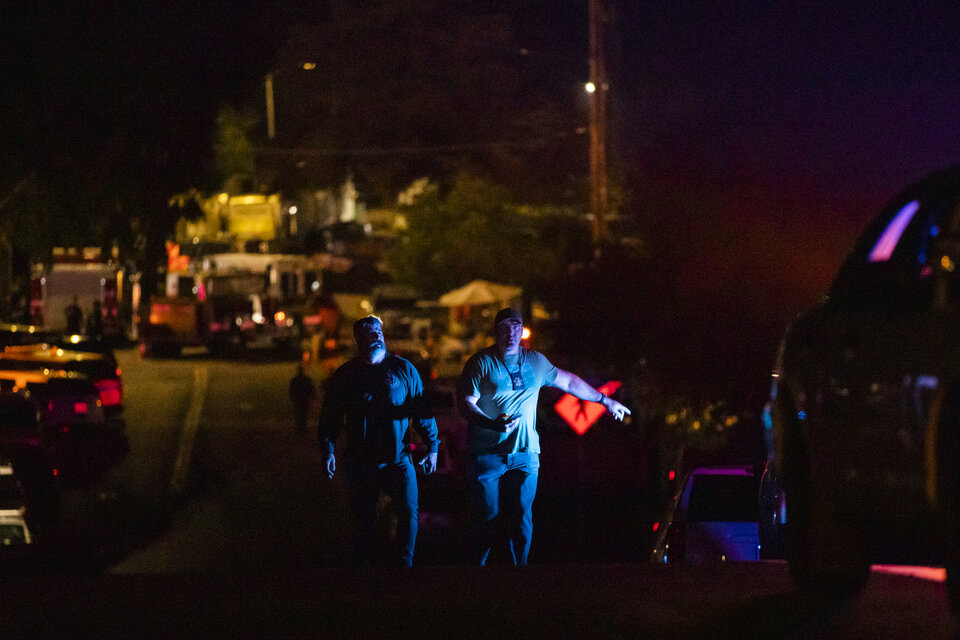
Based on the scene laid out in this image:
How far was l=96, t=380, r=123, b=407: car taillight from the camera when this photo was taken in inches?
874

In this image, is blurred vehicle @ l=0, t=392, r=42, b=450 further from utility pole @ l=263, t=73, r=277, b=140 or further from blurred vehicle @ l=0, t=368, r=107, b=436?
utility pole @ l=263, t=73, r=277, b=140

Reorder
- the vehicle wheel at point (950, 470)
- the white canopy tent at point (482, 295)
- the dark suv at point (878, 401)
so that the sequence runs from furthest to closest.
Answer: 1. the white canopy tent at point (482, 295)
2. the dark suv at point (878, 401)
3. the vehicle wheel at point (950, 470)

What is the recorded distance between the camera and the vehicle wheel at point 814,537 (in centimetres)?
580

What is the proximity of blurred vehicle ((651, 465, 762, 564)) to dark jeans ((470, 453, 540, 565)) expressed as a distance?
1.43 metres

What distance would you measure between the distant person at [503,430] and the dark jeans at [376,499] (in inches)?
15.0

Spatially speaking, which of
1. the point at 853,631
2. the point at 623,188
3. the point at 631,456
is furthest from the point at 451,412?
the point at 623,188

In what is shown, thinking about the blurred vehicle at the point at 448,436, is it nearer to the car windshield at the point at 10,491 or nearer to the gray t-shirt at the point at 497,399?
the car windshield at the point at 10,491

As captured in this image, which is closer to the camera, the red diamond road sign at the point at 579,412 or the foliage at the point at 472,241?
the red diamond road sign at the point at 579,412

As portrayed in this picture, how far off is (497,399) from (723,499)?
7.67 ft

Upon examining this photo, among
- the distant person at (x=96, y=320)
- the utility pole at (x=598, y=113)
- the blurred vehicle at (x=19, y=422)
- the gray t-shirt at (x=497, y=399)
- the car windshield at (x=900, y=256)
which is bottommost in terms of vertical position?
the distant person at (x=96, y=320)

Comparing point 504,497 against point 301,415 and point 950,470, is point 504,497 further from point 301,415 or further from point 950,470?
point 301,415

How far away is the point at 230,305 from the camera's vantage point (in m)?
46.1

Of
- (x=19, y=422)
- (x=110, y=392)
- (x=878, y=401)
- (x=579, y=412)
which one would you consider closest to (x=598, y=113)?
(x=110, y=392)

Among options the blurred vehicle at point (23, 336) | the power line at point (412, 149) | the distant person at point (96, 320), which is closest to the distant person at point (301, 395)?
the blurred vehicle at point (23, 336)
